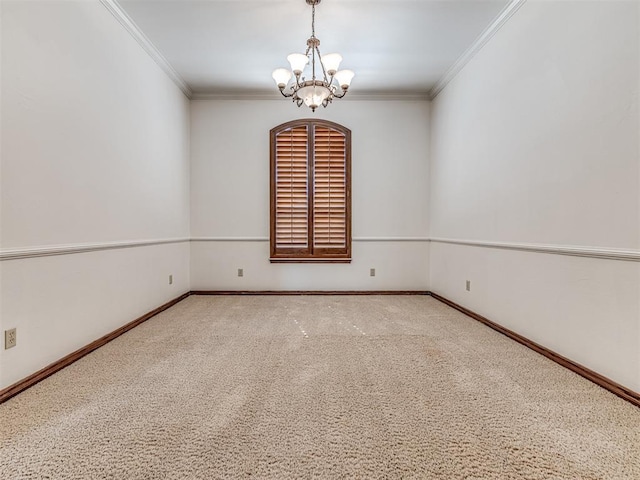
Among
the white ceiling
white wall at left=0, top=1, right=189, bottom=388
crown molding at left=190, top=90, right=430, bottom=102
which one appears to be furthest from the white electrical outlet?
crown molding at left=190, top=90, right=430, bottom=102

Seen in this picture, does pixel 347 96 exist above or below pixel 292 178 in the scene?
above

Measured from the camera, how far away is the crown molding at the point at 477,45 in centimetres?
269

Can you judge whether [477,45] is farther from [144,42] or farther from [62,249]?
[62,249]

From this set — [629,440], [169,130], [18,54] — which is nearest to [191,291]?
[169,130]

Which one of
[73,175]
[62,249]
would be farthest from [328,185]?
[62,249]

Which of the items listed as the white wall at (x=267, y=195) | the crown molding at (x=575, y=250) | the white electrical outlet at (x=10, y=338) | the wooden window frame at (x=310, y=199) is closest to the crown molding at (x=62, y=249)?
the white electrical outlet at (x=10, y=338)

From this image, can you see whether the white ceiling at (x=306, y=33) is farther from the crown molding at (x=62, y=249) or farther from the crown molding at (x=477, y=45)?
the crown molding at (x=62, y=249)

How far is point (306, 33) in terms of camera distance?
3.07 metres

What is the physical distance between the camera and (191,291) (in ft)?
15.0

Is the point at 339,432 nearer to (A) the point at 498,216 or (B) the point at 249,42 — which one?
(A) the point at 498,216

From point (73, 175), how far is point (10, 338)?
1.09 m

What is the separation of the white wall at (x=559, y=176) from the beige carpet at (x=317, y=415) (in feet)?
1.18

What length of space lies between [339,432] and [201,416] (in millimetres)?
642

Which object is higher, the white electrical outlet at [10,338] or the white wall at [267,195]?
the white wall at [267,195]
